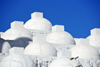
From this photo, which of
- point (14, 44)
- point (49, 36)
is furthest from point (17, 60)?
point (49, 36)

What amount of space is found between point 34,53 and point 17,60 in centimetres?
668

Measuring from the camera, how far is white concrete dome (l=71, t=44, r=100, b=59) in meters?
40.2

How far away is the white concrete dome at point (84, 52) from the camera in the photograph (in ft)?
132

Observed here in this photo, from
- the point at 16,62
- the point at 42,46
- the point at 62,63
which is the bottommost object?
the point at 62,63

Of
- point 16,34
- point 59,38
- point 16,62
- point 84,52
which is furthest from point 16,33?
point 16,62

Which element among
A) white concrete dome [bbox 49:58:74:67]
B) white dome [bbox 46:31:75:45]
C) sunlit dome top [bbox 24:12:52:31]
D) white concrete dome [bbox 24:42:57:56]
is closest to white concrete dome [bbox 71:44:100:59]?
white concrete dome [bbox 24:42:57:56]

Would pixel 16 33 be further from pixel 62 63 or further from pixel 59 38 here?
pixel 62 63

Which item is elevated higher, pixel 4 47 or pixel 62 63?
pixel 4 47

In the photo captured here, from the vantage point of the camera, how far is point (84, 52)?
1598 inches

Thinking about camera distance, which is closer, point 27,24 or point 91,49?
point 91,49

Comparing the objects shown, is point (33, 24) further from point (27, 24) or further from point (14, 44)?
point (14, 44)

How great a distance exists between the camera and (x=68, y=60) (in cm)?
3188

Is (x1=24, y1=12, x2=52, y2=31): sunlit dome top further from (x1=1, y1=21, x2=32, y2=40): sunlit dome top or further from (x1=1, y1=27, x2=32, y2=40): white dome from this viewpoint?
(x1=1, y1=27, x2=32, y2=40): white dome

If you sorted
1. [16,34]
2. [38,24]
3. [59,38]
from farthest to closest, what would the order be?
[38,24] → [16,34] → [59,38]
